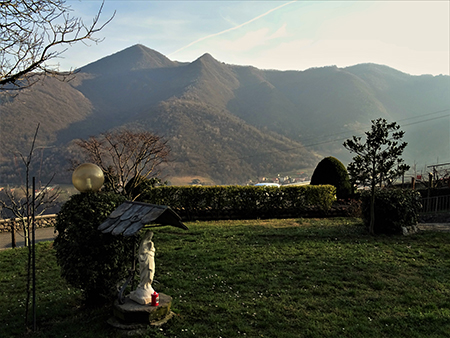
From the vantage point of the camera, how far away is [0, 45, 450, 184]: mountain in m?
62.5

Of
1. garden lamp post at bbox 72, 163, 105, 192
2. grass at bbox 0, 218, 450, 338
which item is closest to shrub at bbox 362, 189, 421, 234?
grass at bbox 0, 218, 450, 338

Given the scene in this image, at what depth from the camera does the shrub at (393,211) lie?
10.4m

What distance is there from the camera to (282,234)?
422 inches

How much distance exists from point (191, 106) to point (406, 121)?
76.6 metres

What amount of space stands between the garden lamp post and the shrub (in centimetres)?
845

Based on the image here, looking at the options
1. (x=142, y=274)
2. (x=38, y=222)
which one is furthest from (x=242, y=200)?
(x=142, y=274)

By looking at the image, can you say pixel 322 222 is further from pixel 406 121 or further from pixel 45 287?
pixel 406 121

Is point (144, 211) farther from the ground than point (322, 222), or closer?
farther from the ground

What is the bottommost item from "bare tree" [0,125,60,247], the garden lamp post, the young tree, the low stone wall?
the low stone wall

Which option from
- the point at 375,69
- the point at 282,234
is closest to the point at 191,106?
the point at 282,234

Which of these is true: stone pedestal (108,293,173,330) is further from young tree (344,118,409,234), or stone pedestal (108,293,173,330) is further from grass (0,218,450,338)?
young tree (344,118,409,234)

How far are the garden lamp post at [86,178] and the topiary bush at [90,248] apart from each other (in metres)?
0.12

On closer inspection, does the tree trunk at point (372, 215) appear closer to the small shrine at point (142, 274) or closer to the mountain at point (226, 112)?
the small shrine at point (142, 274)

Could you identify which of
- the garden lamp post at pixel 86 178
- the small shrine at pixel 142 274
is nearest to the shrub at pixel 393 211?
the small shrine at pixel 142 274
